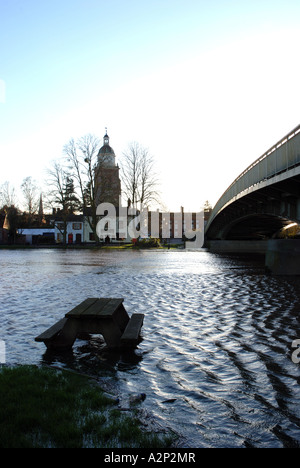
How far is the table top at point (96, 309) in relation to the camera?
18.6ft

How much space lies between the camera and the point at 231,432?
11.0 ft

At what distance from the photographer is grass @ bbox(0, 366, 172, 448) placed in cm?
303

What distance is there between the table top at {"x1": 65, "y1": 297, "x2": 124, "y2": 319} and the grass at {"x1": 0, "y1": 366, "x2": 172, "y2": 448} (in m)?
1.33

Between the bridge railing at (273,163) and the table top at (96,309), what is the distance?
10.3 meters

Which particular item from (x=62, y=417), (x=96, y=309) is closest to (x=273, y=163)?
(x=96, y=309)

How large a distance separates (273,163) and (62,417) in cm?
1630

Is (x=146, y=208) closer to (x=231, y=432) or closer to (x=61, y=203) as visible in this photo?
(x=61, y=203)

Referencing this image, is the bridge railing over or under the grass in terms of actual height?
over

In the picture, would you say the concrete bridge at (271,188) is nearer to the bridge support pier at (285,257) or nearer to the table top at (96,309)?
the bridge support pier at (285,257)

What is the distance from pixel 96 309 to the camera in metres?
6.05

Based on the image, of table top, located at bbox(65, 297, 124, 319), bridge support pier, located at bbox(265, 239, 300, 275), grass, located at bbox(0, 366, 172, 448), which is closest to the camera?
grass, located at bbox(0, 366, 172, 448)

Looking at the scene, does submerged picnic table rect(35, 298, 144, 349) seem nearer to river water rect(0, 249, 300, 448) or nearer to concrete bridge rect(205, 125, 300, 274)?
river water rect(0, 249, 300, 448)

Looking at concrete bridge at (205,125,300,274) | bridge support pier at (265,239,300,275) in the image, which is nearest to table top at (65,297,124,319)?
concrete bridge at (205,125,300,274)

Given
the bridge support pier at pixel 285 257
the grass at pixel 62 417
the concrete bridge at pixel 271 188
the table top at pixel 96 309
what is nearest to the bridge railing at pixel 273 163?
the concrete bridge at pixel 271 188
